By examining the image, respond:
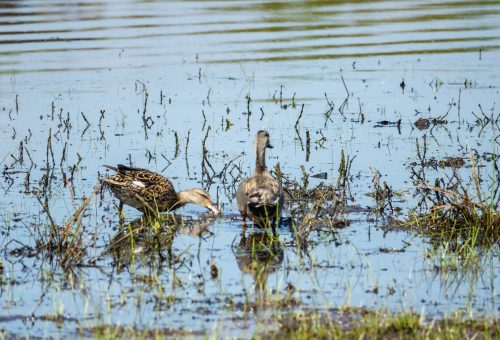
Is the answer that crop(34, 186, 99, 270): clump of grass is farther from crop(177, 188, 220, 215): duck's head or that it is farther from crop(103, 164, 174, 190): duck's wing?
crop(177, 188, 220, 215): duck's head

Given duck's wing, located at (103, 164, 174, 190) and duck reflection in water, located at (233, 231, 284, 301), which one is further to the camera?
duck's wing, located at (103, 164, 174, 190)

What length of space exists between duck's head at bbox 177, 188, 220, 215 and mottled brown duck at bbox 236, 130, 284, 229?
0.34 metres

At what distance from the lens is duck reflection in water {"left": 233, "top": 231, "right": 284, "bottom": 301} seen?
8602mm

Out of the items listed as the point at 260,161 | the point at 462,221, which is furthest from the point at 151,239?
the point at 462,221

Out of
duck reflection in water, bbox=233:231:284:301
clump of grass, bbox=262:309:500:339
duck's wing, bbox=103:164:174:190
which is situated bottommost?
clump of grass, bbox=262:309:500:339

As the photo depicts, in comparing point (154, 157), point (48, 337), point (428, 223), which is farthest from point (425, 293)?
point (154, 157)

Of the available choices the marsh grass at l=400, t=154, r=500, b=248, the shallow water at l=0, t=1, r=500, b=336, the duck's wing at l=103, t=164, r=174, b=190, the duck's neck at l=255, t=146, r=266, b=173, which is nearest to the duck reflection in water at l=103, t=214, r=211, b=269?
the shallow water at l=0, t=1, r=500, b=336

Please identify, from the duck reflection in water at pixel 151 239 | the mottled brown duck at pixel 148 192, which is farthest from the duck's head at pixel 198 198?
the duck reflection in water at pixel 151 239

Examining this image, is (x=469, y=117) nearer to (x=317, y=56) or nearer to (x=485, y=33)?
(x=317, y=56)

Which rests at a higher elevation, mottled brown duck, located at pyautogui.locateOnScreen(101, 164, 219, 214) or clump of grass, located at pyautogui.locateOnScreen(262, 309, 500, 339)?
mottled brown duck, located at pyautogui.locateOnScreen(101, 164, 219, 214)

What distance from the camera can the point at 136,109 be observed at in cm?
1673

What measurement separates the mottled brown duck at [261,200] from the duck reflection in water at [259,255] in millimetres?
166

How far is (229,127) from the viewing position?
15469 millimetres

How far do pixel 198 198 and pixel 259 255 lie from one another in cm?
181
